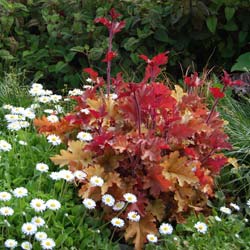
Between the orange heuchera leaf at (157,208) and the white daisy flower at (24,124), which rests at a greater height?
the white daisy flower at (24,124)

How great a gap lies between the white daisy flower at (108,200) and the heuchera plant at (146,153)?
27 millimetres

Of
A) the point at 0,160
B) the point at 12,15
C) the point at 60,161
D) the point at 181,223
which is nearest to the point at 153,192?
the point at 181,223

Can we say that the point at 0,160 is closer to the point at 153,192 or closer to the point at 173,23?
the point at 153,192

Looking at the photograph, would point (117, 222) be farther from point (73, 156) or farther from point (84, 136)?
point (84, 136)

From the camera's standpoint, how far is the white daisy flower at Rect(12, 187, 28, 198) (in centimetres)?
301

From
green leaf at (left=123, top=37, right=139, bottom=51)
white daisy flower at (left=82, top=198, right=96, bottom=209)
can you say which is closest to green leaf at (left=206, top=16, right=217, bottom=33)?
green leaf at (left=123, top=37, right=139, bottom=51)

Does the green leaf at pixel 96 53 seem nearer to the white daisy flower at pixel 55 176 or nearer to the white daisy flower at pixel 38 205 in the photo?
the white daisy flower at pixel 55 176

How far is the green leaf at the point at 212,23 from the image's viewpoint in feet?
17.1

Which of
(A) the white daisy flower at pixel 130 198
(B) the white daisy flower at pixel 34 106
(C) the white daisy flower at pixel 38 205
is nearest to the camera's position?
(C) the white daisy flower at pixel 38 205

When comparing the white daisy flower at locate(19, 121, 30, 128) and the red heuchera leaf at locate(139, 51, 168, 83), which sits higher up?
the red heuchera leaf at locate(139, 51, 168, 83)

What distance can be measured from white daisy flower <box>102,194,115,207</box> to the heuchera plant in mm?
27

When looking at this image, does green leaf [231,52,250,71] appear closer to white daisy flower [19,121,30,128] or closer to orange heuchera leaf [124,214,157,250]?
white daisy flower [19,121,30,128]

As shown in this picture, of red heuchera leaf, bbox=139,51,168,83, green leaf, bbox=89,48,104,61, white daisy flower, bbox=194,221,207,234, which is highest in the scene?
red heuchera leaf, bbox=139,51,168,83

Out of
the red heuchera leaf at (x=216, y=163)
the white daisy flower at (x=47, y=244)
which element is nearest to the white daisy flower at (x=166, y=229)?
the red heuchera leaf at (x=216, y=163)
